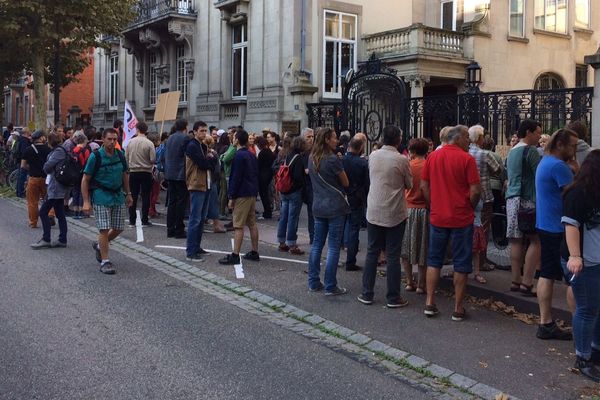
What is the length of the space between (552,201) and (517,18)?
19.4 m

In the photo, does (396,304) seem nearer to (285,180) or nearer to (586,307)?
(586,307)

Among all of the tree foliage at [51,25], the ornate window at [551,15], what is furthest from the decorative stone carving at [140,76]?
the ornate window at [551,15]

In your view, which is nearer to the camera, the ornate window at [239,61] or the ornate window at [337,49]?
the ornate window at [337,49]

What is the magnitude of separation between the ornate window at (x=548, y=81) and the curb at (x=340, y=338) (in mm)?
19305

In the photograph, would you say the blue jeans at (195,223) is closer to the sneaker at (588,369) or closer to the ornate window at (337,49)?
the sneaker at (588,369)

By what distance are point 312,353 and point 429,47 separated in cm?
1633

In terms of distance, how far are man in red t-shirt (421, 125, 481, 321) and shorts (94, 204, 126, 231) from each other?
427cm

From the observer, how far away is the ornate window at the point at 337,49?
21094 millimetres

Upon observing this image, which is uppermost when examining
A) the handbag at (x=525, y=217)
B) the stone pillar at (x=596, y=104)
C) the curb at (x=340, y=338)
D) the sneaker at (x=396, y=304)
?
the stone pillar at (x=596, y=104)

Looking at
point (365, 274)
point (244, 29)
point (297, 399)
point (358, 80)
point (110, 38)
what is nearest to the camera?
point (297, 399)

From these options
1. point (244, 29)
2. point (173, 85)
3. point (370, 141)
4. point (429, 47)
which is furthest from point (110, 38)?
point (370, 141)

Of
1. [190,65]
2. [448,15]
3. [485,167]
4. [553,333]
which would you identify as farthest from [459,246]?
[190,65]

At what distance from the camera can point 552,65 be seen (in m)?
24.5

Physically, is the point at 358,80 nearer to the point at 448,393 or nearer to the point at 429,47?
the point at 429,47
